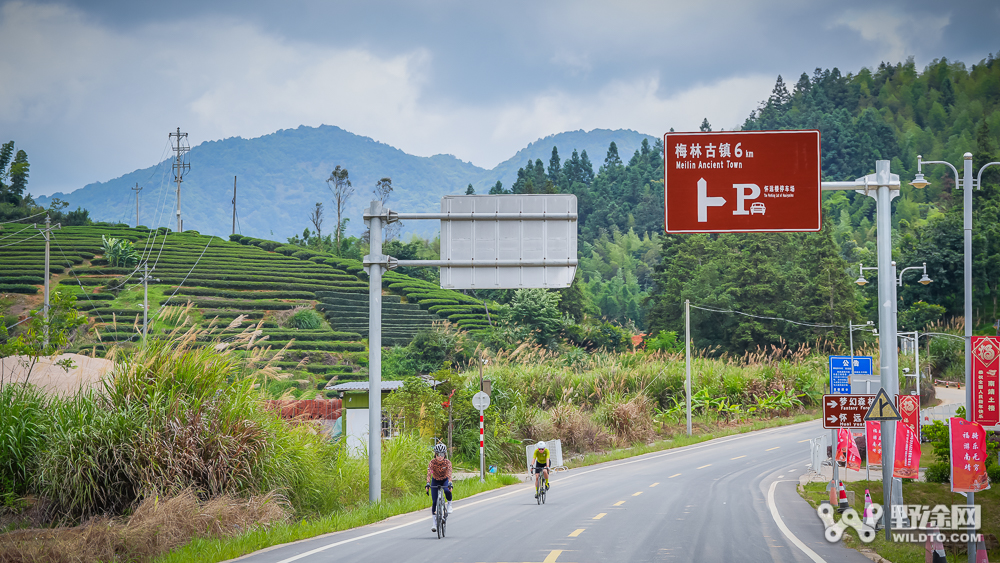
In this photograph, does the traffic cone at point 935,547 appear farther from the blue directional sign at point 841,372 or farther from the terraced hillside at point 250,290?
the terraced hillside at point 250,290

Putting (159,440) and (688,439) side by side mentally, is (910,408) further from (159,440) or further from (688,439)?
(688,439)

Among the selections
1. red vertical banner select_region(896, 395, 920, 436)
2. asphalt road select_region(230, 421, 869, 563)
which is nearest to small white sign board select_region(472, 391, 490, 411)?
asphalt road select_region(230, 421, 869, 563)

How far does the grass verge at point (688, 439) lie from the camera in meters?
31.3

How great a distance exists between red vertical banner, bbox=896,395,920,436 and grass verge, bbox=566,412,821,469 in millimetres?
14143

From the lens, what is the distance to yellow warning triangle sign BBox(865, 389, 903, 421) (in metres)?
12.2

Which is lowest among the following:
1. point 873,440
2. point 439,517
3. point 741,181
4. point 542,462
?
point 542,462

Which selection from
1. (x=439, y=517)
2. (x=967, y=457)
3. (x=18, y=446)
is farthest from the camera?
(x=18, y=446)

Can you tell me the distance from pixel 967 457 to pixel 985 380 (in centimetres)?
851

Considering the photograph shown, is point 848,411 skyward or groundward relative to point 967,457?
skyward

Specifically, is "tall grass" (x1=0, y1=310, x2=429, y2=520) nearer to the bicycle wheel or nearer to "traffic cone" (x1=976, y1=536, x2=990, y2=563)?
the bicycle wheel

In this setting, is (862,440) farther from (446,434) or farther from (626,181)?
(626,181)

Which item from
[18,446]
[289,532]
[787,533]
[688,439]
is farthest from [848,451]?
[18,446]

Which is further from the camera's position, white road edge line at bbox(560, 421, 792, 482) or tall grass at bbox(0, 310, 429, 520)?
white road edge line at bbox(560, 421, 792, 482)

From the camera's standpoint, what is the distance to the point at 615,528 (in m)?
14.4
